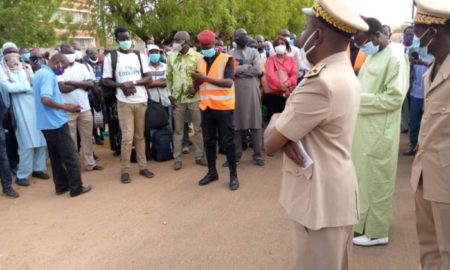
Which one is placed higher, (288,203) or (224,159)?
(288,203)

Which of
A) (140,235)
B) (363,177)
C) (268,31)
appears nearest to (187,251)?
(140,235)

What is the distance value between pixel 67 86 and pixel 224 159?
2.63 meters

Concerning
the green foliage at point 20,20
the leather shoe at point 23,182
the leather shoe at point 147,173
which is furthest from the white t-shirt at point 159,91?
the green foliage at point 20,20

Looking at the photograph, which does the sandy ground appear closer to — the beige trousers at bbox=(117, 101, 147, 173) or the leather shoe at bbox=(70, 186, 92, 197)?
the leather shoe at bbox=(70, 186, 92, 197)

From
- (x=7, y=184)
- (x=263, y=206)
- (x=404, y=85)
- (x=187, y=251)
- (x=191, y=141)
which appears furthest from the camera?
(x=191, y=141)

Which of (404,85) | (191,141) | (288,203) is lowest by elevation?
(191,141)

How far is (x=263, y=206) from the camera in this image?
4730 millimetres

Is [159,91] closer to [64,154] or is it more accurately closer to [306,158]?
[64,154]

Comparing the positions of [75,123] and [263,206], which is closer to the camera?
[263,206]

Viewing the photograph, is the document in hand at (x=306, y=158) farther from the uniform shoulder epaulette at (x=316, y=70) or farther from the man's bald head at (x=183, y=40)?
the man's bald head at (x=183, y=40)

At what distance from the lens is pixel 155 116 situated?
21.4 ft

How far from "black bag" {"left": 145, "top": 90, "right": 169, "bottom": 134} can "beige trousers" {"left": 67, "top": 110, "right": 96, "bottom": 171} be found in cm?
86

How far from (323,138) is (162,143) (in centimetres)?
506

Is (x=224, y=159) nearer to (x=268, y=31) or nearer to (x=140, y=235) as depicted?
(x=140, y=235)
